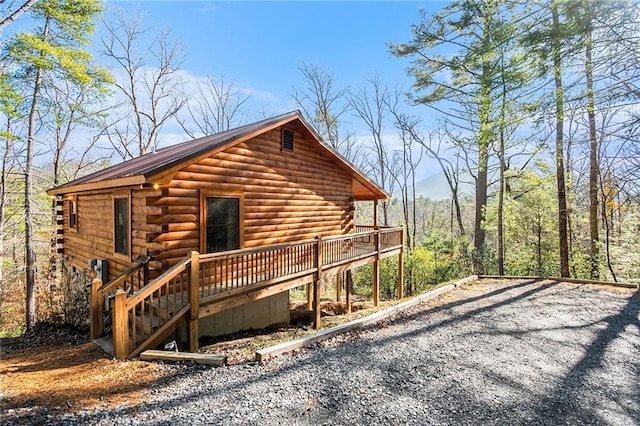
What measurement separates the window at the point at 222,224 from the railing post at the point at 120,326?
8.13 feet

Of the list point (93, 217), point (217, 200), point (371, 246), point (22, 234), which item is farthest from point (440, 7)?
point (22, 234)

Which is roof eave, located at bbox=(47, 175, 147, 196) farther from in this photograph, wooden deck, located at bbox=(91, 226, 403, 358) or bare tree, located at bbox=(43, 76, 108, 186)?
bare tree, located at bbox=(43, 76, 108, 186)

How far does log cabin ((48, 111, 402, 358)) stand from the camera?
5395 millimetres

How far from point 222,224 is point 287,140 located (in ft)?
10.7

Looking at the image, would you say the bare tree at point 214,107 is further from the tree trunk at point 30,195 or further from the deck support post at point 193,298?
the deck support post at point 193,298

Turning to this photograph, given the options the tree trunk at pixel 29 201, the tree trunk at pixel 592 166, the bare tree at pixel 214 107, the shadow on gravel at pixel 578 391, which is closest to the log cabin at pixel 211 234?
the tree trunk at pixel 29 201

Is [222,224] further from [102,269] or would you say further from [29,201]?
[29,201]

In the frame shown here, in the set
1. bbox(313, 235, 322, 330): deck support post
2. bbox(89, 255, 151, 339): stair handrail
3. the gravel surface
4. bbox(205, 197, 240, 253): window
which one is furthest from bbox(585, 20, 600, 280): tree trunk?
bbox(89, 255, 151, 339): stair handrail

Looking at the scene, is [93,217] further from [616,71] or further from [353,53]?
[353,53]

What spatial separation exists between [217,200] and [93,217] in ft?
14.3

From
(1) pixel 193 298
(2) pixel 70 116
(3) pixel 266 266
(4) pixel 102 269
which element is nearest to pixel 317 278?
(3) pixel 266 266

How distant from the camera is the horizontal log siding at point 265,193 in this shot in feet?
20.8

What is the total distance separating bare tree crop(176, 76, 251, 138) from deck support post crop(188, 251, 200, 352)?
2111 cm

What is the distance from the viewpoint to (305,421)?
3.07m
